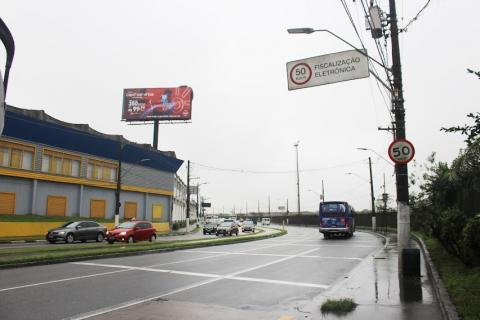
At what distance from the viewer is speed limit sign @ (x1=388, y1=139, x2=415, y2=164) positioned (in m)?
11.9

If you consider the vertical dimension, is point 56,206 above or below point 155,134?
below

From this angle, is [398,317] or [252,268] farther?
[252,268]

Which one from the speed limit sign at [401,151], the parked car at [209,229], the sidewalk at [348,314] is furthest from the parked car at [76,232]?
the speed limit sign at [401,151]

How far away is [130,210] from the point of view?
169ft

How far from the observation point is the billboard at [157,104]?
59.3m

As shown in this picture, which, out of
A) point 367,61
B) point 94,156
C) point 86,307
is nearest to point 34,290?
point 86,307

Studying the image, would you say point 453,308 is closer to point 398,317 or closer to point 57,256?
point 398,317

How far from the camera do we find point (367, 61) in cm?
1102

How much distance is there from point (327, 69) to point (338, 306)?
5.66 m

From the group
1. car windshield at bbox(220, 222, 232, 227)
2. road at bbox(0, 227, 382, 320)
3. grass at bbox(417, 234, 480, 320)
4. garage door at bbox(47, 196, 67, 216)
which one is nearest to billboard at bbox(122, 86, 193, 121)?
car windshield at bbox(220, 222, 232, 227)

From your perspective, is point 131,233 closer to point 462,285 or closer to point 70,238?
point 70,238

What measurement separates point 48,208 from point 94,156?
7.68 meters

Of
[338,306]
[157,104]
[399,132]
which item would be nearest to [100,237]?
[399,132]

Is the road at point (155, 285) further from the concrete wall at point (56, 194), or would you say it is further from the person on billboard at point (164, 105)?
the person on billboard at point (164, 105)
